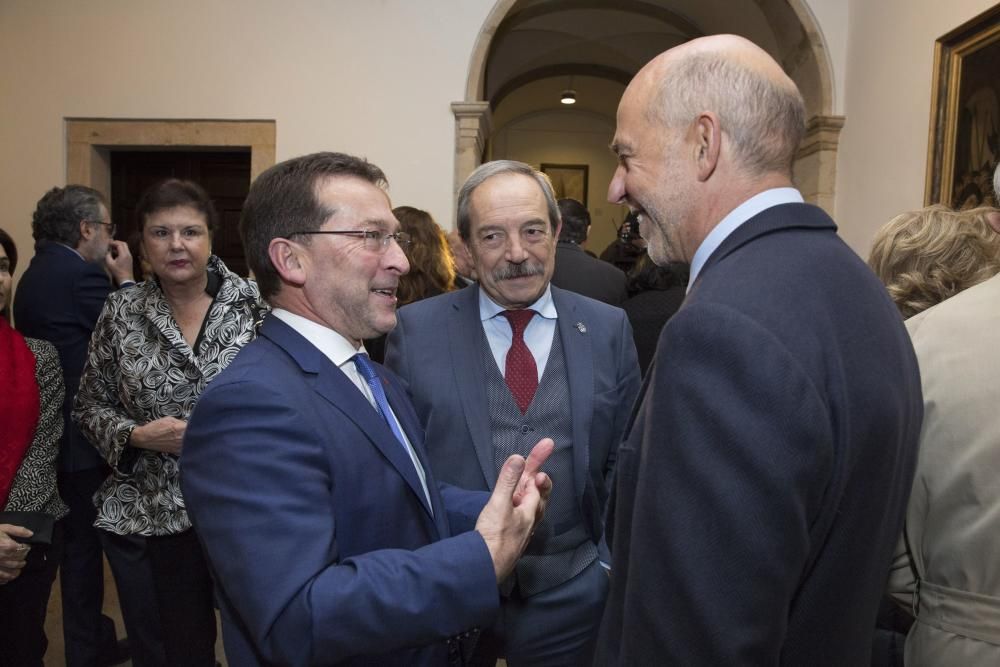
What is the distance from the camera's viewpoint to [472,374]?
6.79 ft

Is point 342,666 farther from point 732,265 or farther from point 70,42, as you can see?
point 70,42

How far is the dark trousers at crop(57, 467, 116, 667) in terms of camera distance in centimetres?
312

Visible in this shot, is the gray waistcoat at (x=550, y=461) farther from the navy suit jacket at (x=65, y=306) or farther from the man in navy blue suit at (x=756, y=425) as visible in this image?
the navy suit jacket at (x=65, y=306)

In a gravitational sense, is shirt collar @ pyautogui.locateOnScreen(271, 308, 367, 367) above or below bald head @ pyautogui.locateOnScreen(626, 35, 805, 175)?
below

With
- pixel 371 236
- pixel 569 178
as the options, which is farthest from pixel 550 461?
pixel 569 178

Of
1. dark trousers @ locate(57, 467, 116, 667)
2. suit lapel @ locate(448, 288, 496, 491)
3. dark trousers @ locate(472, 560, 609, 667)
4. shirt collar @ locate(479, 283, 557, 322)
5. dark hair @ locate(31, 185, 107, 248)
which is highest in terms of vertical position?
dark hair @ locate(31, 185, 107, 248)

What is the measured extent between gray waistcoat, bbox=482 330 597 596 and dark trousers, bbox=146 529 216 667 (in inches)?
43.9

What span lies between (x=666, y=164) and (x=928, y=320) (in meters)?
0.61

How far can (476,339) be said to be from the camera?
216 cm

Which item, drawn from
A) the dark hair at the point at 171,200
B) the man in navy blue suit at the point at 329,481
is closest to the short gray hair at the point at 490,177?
the man in navy blue suit at the point at 329,481

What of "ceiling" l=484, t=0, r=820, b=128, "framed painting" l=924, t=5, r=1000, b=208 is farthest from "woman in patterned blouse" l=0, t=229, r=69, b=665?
"ceiling" l=484, t=0, r=820, b=128

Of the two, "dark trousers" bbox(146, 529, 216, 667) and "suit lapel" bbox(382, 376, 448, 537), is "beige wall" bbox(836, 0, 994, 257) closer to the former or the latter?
"suit lapel" bbox(382, 376, 448, 537)

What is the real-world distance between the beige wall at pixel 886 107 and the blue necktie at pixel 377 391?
15.6 ft

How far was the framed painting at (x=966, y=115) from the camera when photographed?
176 inches
